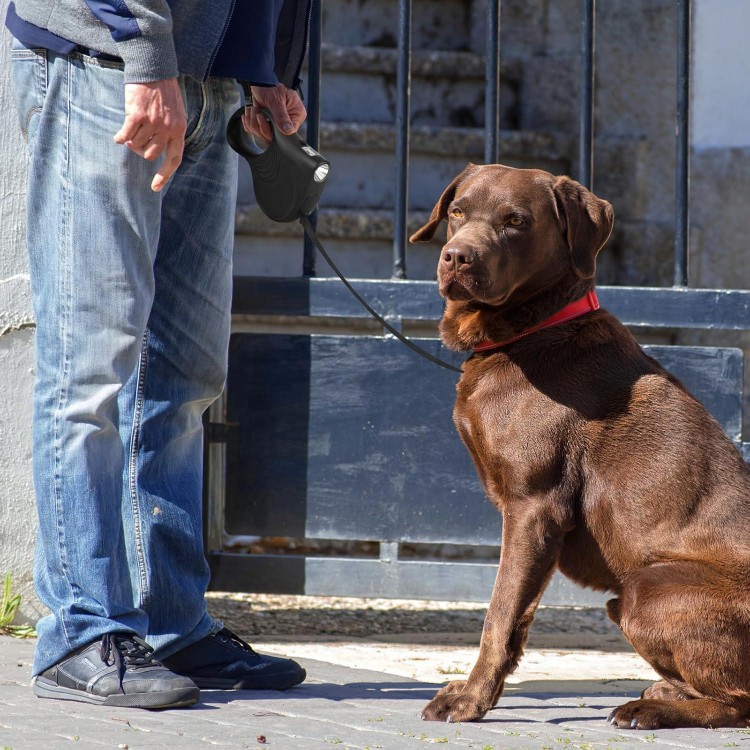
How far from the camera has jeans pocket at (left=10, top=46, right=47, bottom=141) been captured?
264cm

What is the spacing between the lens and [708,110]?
504cm

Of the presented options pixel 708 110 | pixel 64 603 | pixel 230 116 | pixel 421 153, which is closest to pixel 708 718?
pixel 64 603

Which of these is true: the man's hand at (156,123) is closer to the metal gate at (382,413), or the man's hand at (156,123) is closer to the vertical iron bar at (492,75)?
the metal gate at (382,413)

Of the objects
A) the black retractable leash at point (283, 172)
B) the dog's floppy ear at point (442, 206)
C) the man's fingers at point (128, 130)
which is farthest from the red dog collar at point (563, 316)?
the man's fingers at point (128, 130)

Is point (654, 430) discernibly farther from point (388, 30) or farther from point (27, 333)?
point (388, 30)

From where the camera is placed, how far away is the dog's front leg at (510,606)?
2.64m

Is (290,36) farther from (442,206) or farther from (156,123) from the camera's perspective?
(156,123)

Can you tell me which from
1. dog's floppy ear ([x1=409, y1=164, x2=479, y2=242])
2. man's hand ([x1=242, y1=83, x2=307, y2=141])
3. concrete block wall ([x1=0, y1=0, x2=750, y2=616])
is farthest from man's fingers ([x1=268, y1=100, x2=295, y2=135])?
concrete block wall ([x1=0, y1=0, x2=750, y2=616])

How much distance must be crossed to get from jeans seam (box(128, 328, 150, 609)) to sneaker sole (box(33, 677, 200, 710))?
1.05 ft

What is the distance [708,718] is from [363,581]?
1502 millimetres

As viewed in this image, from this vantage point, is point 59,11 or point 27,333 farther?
point 27,333

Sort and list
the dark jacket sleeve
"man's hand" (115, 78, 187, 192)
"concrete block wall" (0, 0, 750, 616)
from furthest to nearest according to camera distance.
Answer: "concrete block wall" (0, 0, 750, 616) → the dark jacket sleeve → "man's hand" (115, 78, 187, 192)

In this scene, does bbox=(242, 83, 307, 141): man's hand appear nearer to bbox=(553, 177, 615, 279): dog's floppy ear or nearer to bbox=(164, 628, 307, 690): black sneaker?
bbox=(553, 177, 615, 279): dog's floppy ear

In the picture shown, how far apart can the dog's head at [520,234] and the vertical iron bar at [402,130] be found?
3.03 ft
